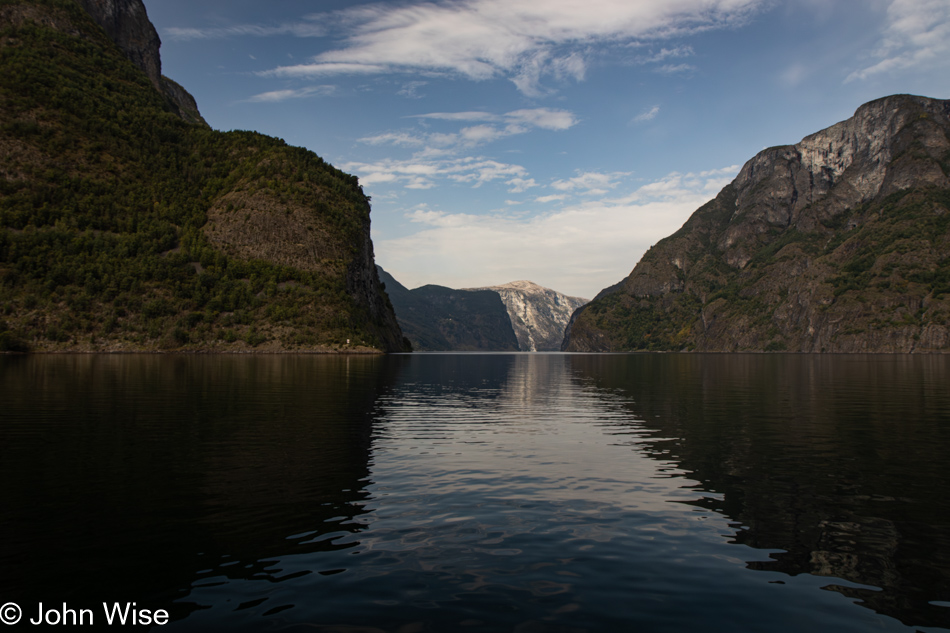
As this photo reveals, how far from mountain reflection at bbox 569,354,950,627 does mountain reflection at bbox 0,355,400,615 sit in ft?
41.7

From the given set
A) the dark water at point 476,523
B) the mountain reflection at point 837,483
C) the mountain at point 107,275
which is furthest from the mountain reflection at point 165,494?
the mountain at point 107,275

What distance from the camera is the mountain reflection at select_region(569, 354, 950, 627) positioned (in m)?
13.8

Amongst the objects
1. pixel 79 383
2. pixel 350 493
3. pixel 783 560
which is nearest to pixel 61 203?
pixel 79 383

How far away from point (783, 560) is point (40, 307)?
191 meters

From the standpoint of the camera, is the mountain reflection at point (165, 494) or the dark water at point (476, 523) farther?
the mountain reflection at point (165, 494)

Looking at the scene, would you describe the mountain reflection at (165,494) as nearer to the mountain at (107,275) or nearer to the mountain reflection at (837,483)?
the mountain reflection at (837,483)

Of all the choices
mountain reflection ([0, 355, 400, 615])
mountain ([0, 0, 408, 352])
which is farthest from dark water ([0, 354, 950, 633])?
mountain ([0, 0, 408, 352])

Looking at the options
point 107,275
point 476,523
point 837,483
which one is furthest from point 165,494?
point 107,275

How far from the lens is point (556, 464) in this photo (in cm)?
2609

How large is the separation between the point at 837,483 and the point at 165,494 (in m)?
24.8

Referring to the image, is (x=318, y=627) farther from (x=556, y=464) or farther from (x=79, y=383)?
(x=79, y=383)

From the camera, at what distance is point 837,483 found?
72.5 ft

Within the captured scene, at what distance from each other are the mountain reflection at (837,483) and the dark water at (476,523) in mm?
106

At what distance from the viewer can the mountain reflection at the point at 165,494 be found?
1298 cm
